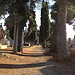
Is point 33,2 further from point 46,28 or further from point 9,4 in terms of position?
point 46,28

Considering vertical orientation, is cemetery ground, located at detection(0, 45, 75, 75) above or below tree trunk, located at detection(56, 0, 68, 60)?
below

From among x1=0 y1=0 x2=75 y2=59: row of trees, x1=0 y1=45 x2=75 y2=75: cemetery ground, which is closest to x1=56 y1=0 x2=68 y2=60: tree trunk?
x1=0 y1=0 x2=75 y2=59: row of trees

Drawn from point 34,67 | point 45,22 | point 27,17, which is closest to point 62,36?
point 34,67

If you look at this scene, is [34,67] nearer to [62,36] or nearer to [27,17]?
[62,36]

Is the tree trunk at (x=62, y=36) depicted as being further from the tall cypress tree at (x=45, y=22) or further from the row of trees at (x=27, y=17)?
the tall cypress tree at (x=45, y=22)

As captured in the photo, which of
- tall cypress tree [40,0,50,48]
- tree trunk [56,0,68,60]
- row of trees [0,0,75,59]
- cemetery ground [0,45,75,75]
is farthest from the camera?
tall cypress tree [40,0,50,48]

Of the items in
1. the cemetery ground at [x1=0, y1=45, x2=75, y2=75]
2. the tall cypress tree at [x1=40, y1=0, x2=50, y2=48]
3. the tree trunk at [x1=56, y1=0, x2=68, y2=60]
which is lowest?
the cemetery ground at [x1=0, y1=45, x2=75, y2=75]

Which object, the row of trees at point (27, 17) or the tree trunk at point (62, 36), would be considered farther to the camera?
the row of trees at point (27, 17)

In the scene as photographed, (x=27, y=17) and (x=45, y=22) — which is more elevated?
(x=45, y=22)

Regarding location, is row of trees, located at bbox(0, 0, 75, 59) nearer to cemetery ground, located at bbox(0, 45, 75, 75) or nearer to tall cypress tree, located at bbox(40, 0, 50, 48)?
cemetery ground, located at bbox(0, 45, 75, 75)

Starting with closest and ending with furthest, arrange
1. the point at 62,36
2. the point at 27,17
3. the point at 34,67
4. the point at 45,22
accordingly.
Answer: the point at 34,67 < the point at 62,36 < the point at 27,17 < the point at 45,22

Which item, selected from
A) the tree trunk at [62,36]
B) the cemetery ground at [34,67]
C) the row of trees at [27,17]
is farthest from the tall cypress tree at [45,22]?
the cemetery ground at [34,67]

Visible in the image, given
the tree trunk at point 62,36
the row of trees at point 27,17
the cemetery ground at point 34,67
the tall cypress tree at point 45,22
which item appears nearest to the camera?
the cemetery ground at point 34,67

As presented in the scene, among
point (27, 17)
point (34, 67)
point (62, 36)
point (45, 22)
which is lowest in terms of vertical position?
point (34, 67)
